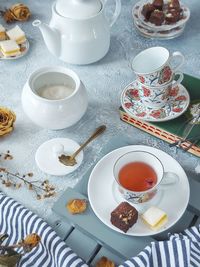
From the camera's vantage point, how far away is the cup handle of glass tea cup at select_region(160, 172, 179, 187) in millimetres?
755

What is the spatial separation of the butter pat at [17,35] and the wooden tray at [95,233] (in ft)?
1.49

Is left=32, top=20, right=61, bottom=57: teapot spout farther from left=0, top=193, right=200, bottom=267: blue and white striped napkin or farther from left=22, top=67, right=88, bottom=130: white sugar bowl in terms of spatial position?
left=0, top=193, right=200, bottom=267: blue and white striped napkin

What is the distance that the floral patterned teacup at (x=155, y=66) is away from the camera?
854mm

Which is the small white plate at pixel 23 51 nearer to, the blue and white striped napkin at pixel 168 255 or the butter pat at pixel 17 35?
the butter pat at pixel 17 35

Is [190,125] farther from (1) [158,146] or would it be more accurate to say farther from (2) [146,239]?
(2) [146,239]

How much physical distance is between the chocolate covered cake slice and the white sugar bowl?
0.23 meters

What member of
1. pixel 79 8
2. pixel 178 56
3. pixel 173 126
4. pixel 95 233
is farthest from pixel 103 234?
pixel 79 8

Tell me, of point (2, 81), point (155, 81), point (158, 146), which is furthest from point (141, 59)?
point (2, 81)

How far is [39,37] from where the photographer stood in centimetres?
114

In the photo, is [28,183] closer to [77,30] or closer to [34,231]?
[34,231]

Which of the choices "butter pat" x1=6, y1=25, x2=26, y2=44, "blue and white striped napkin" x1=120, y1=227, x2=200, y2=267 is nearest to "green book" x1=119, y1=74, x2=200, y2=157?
"blue and white striped napkin" x1=120, y1=227, x2=200, y2=267

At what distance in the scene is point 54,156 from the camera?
0.85 metres

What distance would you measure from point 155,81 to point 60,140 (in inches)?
8.2

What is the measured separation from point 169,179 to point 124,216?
10 cm
